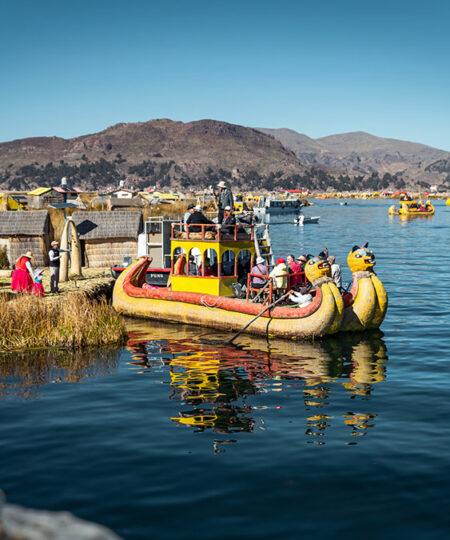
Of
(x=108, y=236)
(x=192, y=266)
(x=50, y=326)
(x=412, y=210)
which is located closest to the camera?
(x=50, y=326)

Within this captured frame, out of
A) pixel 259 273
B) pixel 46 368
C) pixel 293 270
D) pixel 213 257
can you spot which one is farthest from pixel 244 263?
pixel 46 368

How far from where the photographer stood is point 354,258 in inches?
750

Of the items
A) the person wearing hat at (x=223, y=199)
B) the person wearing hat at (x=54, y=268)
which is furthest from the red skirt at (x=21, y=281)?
the person wearing hat at (x=223, y=199)

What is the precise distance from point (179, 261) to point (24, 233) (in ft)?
38.2

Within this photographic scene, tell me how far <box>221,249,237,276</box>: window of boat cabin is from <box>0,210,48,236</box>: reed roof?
12.8 m

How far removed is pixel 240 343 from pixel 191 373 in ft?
12.4

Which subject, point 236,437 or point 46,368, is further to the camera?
point 46,368

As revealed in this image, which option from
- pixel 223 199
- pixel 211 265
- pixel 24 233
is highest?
pixel 223 199

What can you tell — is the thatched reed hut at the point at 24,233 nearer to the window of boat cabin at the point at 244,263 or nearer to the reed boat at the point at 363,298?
the window of boat cabin at the point at 244,263

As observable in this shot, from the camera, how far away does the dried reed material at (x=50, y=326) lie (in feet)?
51.1

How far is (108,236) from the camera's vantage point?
104 feet

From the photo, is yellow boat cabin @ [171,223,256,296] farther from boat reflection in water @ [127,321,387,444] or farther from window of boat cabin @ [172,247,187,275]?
boat reflection in water @ [127,321,387,444]

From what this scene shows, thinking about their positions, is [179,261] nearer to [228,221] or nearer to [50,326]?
[228,221]

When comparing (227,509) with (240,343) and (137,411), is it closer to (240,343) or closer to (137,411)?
(137,411)
